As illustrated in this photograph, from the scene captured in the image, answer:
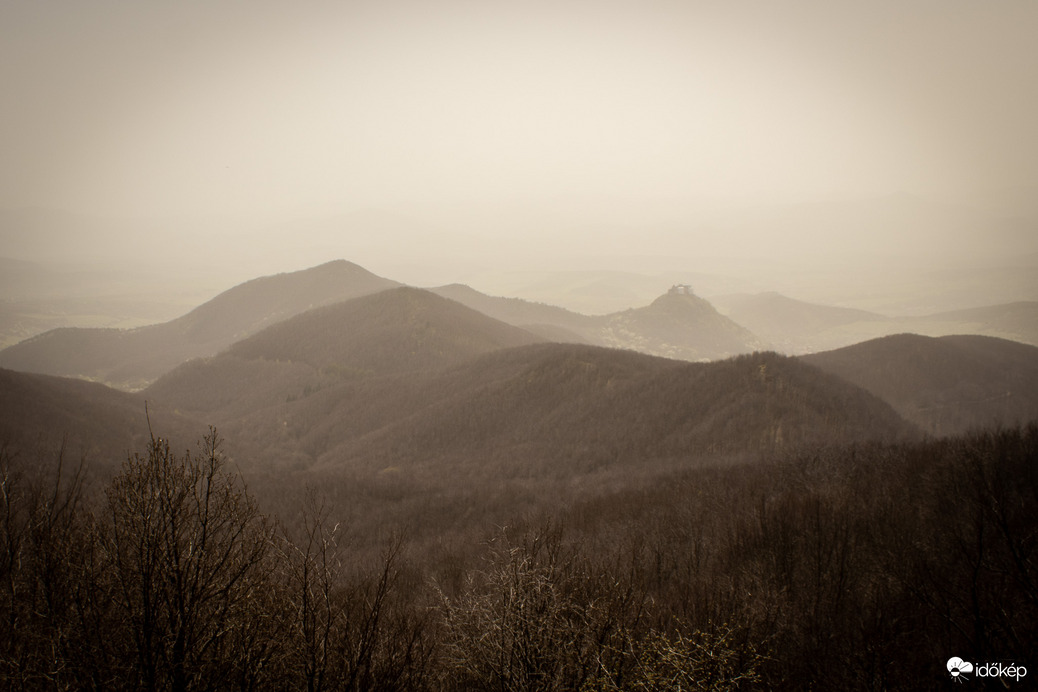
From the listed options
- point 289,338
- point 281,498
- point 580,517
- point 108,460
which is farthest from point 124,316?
point 580,517

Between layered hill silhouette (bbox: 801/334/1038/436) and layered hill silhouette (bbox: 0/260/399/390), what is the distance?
120803mm

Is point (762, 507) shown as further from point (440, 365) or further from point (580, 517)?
point (440, 365)

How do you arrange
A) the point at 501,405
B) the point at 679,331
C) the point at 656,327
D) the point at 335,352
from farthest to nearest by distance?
the point at 656,327 < the point at 679,331 < the point at 335,352 < the point at 501,405

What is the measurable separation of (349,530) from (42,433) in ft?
101

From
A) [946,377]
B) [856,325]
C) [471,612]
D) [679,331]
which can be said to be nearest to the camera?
[471,612]

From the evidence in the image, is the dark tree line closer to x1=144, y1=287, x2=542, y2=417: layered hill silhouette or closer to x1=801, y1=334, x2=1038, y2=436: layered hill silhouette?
x1=801, y1=334, x2=1038, y2=436: layered hill silhouette

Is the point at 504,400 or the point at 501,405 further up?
the point at 504,400

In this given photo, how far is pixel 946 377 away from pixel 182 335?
16180 centimetres

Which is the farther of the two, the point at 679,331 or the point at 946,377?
the point at 679,331

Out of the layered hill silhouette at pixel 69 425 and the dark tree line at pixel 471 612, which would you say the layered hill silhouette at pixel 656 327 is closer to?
the layered hill silhouette at pixel 69 425

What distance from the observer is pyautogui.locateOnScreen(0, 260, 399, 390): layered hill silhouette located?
110688 millimetres

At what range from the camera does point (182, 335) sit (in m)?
136

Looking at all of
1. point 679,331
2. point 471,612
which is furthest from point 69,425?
point 679,331

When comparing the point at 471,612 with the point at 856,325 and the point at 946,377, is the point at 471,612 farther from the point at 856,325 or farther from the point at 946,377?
the point at 856,325
